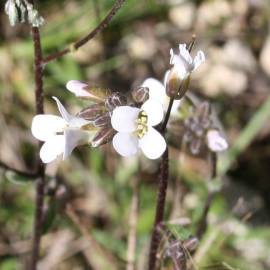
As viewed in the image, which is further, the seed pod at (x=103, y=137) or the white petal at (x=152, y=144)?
the seed pod at (x=103, y=137)

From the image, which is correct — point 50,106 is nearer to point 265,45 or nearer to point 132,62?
point 132,62

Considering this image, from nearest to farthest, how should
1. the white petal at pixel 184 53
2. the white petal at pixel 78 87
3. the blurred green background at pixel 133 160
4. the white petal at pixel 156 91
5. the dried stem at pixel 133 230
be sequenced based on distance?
the white petal at pixel 184 53 < the white petal at pixel 78 87 < the white petal at pixel 156 91 < the dried stem at pixel 133 230 < the blurred green background at pixel 133 160

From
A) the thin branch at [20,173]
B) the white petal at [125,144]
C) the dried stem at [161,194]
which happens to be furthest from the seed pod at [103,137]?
the thin branch at [20,173]

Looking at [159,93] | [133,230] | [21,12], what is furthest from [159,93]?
[133,230]

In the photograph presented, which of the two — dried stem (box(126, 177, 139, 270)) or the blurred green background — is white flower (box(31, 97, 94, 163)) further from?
dried stem (box(126, 177, 139, 270))

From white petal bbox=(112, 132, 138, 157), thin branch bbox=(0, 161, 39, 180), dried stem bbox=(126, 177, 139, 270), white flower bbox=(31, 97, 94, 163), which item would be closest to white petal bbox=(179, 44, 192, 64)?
white petal bbox=(112, 132, 138, 157)

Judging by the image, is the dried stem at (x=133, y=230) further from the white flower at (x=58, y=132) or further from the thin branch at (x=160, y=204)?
the white flower at (x=58, y=132)
